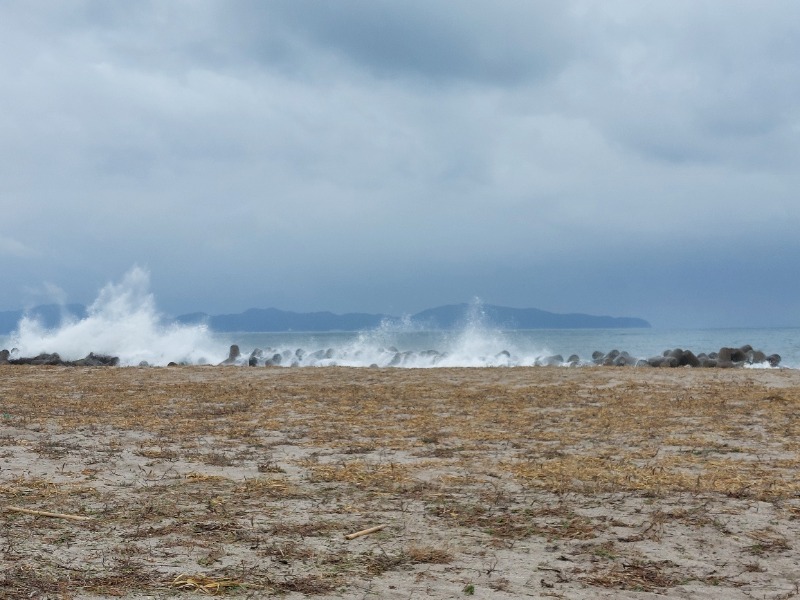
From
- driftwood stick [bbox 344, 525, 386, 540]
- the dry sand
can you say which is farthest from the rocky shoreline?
driftwood stick [bbox 344, 525, 386, 540]

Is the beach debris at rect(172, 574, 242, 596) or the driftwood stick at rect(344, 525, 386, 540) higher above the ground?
the driftwood stick at rect(344, 525, 386, 540)

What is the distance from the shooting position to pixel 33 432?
9.53 m

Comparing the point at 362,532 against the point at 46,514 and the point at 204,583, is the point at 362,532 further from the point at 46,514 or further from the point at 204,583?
the point at 46,514

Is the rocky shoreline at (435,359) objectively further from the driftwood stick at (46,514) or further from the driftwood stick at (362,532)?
the driftwood stick at (362,532)

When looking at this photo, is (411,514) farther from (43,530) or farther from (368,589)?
(43,530)

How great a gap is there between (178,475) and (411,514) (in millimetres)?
2595

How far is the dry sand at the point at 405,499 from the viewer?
4.16m

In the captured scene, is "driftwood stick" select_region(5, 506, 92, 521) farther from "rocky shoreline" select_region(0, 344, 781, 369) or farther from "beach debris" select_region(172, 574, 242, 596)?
"rocky shoreline" select_region(0, 344, 781, 369)

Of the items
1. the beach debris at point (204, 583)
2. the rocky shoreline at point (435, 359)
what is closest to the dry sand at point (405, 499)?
the beach debris at point (204, 583)

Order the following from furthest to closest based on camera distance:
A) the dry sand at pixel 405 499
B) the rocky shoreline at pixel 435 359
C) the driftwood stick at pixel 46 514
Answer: the rocky shoreline at pixel 435 359 < the driftwood stick at pixel 46 514 < the dry sand at pixel 405 499

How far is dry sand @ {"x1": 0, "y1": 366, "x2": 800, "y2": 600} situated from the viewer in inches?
164

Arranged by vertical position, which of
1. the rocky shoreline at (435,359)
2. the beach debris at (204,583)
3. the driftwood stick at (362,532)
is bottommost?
the beach debris at (204,583)

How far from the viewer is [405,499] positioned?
6.02 m

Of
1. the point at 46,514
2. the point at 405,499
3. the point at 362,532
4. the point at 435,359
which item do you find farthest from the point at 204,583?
the point at 435,359
